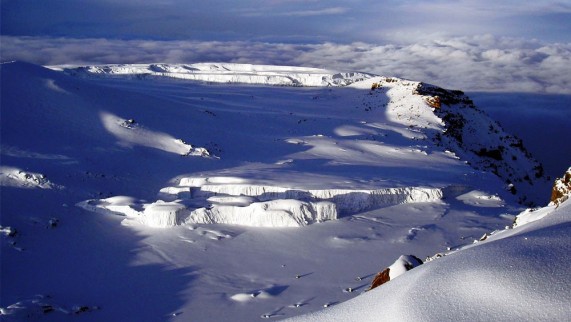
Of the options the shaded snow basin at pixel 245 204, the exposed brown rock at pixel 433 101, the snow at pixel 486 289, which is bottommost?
the shaded snow basin at pixel 245 204

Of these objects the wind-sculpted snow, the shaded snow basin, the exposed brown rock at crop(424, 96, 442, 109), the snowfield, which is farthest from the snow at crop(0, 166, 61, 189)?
the wind-sculpted snow

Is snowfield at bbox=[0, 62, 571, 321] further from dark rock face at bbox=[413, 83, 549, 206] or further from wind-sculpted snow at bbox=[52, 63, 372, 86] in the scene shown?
wind-sculpted snow at bbox=[52, 63, 372, 86]

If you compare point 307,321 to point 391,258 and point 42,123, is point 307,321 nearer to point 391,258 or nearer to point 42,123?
point 391,258

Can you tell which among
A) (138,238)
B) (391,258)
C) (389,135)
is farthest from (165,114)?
(391,258)

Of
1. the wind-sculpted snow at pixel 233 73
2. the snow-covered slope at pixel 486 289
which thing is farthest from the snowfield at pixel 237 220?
the wind-sculpted snow at pixel 233 73

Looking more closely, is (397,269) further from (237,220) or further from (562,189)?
(237,220)

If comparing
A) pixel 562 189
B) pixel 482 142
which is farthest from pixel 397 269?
pixel 482 142

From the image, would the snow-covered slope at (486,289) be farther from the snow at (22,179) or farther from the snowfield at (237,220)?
the snow at (22,179)
